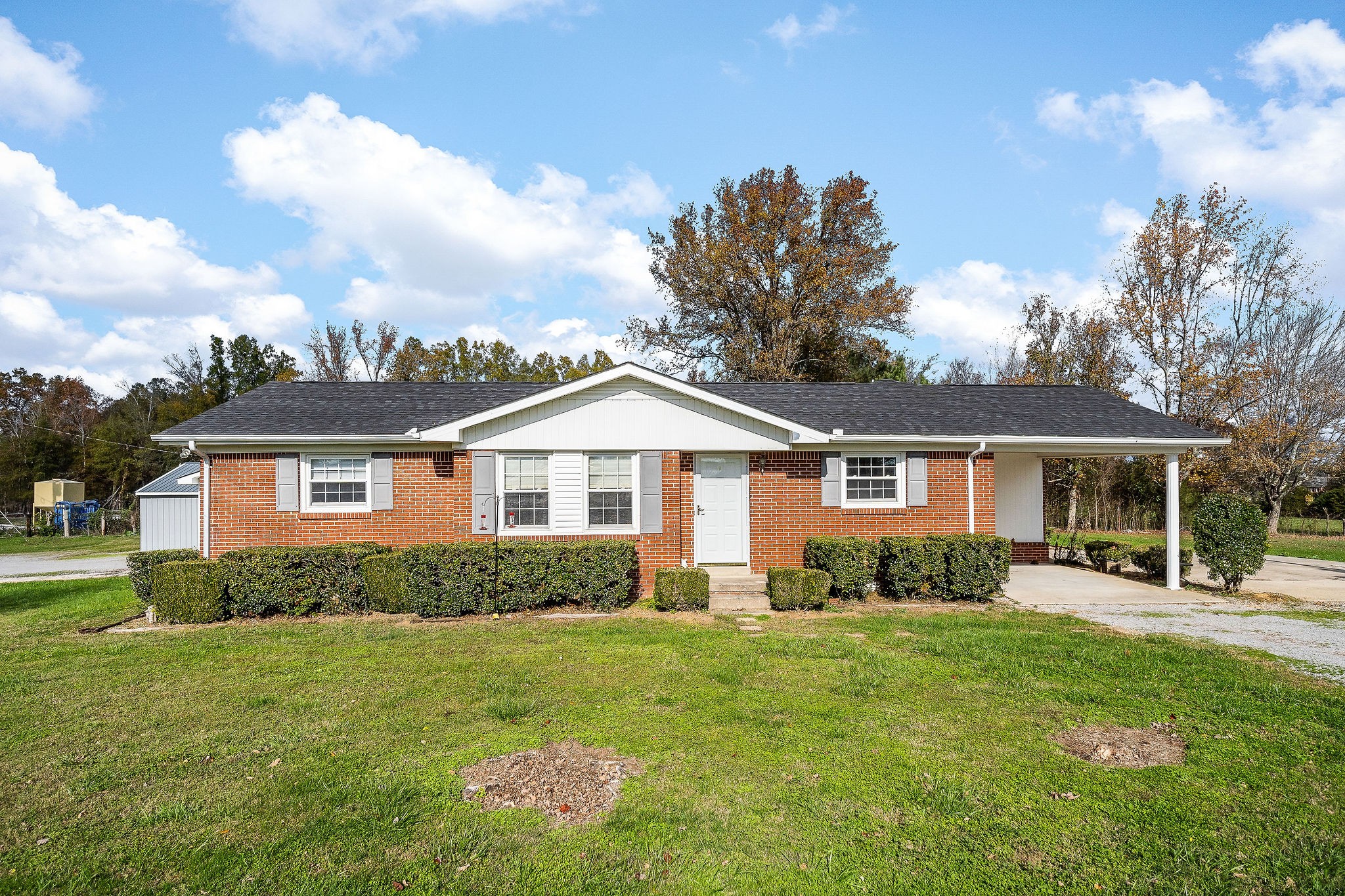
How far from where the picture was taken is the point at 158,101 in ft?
39.8

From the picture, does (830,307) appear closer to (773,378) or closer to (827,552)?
(773,378)

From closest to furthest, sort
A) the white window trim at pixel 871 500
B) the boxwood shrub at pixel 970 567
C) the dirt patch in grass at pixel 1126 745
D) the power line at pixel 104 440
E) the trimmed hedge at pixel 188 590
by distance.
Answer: the dirt patch in grass at pixel 1126 745 → the trimmed hedge at pixel 188 590 → the boxwood shrub at pixel 970 567 → the white window trim at pixel 871 500 → the power line at pixel 104 440

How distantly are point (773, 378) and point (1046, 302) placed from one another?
12972 mm

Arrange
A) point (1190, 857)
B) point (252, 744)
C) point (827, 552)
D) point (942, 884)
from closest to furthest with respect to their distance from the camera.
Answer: point (942, 884) < point (1190, 857) < point (252, 744) < point (827, 552)

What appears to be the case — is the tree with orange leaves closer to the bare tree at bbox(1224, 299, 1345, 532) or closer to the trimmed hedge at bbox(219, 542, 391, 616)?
the bare tree at bbox(1224, 299, 1345, 532)

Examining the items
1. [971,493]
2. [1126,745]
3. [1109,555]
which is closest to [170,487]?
[971,493]

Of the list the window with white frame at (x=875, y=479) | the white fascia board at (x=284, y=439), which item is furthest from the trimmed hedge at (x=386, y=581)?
the window with white frame at (x=875, y=479)

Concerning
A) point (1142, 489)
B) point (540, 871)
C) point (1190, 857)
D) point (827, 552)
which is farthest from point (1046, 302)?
point (540, 871)

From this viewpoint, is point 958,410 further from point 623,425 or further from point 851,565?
point 623,425

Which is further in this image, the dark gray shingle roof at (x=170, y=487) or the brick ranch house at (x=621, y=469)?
the dark gray shingle roof at (x=170, y=487)

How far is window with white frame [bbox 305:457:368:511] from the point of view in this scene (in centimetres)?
1222

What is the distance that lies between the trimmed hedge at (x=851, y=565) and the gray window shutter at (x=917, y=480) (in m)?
2.26

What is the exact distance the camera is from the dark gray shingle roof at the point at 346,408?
12023 mm

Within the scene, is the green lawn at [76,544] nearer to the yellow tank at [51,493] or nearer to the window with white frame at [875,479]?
the yellow tank at [51,493]
